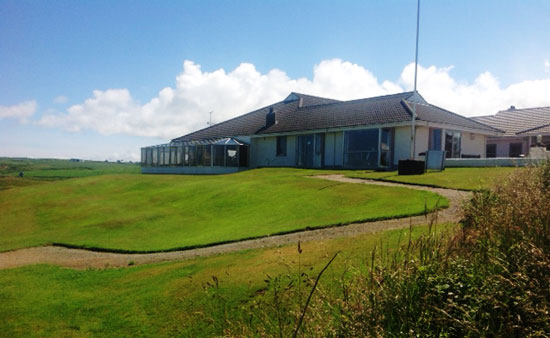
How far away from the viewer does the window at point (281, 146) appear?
3688cm

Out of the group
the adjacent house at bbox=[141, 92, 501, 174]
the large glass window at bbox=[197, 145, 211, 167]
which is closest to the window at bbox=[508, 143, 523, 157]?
the adjacent house at bbox=[141, 92, 501, 174]

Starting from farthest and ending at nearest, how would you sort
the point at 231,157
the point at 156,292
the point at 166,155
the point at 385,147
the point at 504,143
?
the point at 166,155 → the point at 231,157 → the point at 504,143 → the point at 385,147 → the point at 156,292

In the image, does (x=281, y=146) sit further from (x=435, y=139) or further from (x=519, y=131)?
(x=519, y=131)

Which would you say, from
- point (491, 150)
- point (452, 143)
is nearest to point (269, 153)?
point (452, 143)

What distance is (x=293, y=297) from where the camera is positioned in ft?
17.6

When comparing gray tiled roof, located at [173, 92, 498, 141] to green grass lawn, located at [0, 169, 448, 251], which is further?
gray tiled roof, located at [173, 92, 498, 141]

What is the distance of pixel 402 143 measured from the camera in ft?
89.7

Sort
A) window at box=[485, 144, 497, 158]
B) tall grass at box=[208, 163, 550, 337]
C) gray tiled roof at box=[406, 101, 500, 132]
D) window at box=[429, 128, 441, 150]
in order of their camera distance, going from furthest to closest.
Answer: window at box=[485, 144, 497, 158] → window at box=[429, 128, 441, 150] → gray tiled roof at box=[406, 101, 500, 132] → tall grass at box=[208, 163, 550, 337]

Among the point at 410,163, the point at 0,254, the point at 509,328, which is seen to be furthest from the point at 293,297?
the point at 410,163

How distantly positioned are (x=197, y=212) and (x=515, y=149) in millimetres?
32670

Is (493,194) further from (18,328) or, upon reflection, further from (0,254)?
(0,254)

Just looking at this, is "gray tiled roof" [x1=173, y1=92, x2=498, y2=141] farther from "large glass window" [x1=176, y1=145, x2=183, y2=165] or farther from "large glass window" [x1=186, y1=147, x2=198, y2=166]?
"large glass window" [x1=176, y1=145, x2=183, y2=165]

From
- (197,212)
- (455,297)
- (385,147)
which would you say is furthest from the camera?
(385,147)

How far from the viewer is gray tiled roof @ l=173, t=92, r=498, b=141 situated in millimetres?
29016
